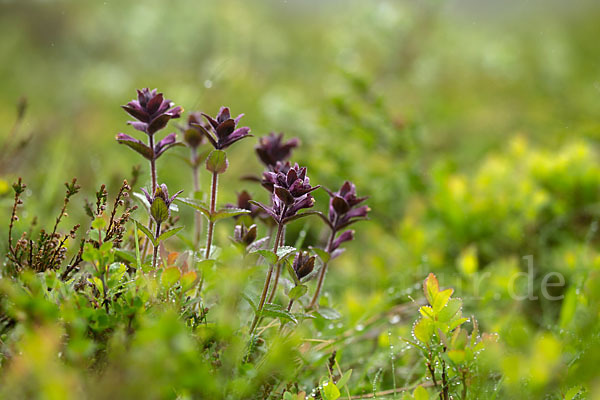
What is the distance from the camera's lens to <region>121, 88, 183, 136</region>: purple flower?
1.11 meters

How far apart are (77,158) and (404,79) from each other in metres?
3.14

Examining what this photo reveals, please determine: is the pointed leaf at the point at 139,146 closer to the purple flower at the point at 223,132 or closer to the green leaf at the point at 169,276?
the purple flower at the point at 223,132

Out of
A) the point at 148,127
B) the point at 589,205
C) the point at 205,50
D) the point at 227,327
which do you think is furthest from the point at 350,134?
the point at 205,50

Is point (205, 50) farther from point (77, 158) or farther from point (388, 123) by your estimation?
point (388, 123)

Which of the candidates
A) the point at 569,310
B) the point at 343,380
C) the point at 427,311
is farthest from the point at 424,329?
the point at 569,310

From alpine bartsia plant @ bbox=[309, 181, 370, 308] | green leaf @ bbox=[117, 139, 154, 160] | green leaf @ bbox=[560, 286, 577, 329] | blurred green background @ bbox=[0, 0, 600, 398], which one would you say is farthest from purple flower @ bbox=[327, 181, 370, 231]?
green leaf @ bbox=[560, 286, 577, 329]

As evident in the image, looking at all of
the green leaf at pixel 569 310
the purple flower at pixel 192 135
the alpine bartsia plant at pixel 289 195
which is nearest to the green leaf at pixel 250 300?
the alpine bartsia plant at pixel 289 195

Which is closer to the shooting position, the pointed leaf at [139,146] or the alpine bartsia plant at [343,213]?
the pointed leaf at [139,146]

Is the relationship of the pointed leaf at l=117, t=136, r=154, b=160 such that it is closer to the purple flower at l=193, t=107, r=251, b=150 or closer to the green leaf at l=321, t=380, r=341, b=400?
the purple flower at l=193, t=107, r=251, b=150

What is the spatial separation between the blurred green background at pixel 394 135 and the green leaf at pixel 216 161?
32 cm

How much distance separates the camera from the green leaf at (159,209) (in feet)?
3.31

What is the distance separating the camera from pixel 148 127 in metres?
1.13

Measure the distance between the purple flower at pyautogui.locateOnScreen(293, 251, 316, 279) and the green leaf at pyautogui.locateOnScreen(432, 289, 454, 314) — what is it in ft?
0.95

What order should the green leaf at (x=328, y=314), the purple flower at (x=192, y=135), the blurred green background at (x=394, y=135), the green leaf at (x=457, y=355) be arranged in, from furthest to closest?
the blurred green background at (x=394, y=135), the purple flower at (x=192, y=135), the green leaf at (x=328, y=314), the green leaf at (x=457, y=355)
